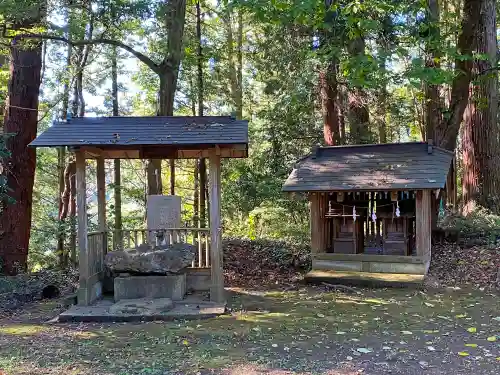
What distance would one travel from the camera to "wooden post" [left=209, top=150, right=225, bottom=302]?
290 inches

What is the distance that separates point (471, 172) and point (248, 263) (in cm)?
788

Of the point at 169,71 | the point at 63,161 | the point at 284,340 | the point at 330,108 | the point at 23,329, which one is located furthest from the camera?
the point at 63,161

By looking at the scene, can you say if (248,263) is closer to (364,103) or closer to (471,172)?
(364,103)

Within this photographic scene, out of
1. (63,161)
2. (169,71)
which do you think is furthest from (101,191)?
(63,161)

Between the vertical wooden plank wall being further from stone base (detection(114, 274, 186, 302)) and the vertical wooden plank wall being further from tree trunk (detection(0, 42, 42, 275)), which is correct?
tree trunk (detection(0, 42, 42, 275))

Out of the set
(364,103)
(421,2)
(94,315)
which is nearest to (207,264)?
(94,315)

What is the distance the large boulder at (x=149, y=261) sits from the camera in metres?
7.48

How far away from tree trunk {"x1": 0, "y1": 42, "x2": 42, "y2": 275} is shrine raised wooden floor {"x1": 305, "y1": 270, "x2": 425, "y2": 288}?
6.71 metres

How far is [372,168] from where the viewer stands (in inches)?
388

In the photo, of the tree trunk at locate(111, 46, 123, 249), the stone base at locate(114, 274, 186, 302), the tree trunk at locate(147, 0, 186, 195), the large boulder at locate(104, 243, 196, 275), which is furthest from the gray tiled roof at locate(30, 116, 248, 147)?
the tree trunk at locate(111, 46, 123, 249)

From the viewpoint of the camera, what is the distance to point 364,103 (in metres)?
13.0

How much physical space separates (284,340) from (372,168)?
5462 millimetres

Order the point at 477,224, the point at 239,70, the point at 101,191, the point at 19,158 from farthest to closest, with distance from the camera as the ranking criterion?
the point at 239,70 < the point at 477,224 < the point at 19,158 < the point at 101,191

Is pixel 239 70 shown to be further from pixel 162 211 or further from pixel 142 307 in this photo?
pixel 142 307
